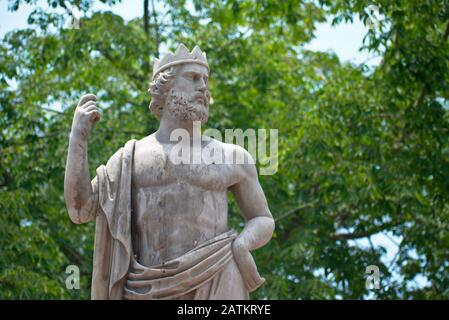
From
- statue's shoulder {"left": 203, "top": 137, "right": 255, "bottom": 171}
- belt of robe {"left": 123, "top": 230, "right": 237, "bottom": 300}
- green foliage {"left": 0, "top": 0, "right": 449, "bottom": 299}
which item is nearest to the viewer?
belt of robe {"left": 123, "top": 230, "right": 237, "bottom": 300}

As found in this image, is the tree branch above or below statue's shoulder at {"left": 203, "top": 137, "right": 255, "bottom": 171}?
above

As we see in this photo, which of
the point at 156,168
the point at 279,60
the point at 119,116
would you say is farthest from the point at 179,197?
the point at 279,60

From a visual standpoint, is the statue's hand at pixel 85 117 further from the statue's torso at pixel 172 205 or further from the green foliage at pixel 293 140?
the green foliage at pixel 293 140

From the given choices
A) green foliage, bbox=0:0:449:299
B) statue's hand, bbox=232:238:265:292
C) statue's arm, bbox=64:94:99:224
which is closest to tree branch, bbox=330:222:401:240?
→ green foliage, bbox=0:0:449:299

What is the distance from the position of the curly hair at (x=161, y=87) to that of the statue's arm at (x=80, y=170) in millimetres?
571

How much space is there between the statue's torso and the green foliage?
24.1 ft

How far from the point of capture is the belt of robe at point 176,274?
9336 millimetres

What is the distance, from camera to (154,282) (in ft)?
30.8

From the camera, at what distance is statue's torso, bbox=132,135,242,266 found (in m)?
9.56

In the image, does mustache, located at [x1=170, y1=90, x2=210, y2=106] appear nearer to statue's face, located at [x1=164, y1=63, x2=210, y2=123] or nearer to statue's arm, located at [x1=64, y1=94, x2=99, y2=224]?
statue's face, located at [x1=164, y1=63, x2=210, y2=123]

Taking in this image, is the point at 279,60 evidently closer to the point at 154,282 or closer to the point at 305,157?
the point at 305,157

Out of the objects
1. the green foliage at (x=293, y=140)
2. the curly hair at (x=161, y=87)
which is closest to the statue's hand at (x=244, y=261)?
the curly hair at (x=161, y=87)

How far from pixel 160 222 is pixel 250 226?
0.71 meters
